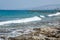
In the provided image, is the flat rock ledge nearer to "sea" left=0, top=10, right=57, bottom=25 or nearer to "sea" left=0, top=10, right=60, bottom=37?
"sea" left=0, top=10, right=60, bottom=37

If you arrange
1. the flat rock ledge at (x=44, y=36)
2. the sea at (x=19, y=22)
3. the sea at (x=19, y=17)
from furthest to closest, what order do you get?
the sea at (x=19, y=17)
the sea at (x=19, y=22)
the flat rock ledge at (x=44, y=36)

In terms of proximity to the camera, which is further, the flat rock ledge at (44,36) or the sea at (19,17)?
the sea at (19,17)

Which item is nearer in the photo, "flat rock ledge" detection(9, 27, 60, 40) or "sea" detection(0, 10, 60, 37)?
"flat rock ledge" detection(9, 27, 60, 40)

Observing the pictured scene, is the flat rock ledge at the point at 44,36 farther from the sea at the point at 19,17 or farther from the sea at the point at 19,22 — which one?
the sea at the point at 19,17

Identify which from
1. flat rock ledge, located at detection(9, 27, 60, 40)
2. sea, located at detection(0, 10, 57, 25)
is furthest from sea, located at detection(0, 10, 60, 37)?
flat rock ledge, located at detection(9, 27, 60, 40)

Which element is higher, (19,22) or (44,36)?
(44,36)

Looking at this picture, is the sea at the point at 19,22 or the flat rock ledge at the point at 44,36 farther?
the sea at the point at 19,22

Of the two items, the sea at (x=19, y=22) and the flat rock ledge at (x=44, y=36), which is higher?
the flat rock ledge at (x=44, y=36)

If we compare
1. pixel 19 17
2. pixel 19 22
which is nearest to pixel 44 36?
pixel 19 22

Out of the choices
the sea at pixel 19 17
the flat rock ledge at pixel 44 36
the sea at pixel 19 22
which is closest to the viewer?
the flat rock ledge at pixel 44 36

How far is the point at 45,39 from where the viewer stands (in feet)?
27.7

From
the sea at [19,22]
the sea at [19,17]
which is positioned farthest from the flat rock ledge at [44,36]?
the sea at [19,17]

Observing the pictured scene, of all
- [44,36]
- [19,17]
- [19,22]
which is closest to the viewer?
[44,36]

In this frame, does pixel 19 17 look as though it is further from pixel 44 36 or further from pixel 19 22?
pixel 44 36
